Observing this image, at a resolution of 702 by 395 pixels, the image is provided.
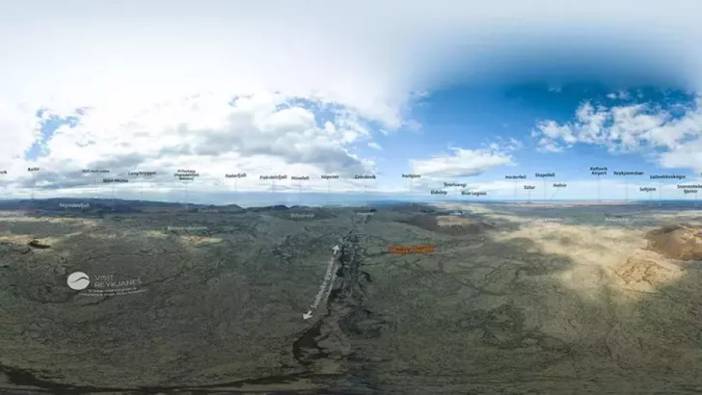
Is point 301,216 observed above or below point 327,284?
above

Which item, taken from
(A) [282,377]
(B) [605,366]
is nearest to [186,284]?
(A) [282,377]

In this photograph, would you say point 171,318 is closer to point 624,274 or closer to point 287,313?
point 287,313

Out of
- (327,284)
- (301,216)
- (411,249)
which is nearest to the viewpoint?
(327,284)

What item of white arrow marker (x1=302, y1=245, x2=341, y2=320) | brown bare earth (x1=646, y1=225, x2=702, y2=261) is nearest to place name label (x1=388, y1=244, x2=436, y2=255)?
white arrow marker (x1=302, y1=245, x2=341, y2=320)

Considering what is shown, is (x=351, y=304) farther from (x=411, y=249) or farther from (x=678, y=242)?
(x=678, y=242)

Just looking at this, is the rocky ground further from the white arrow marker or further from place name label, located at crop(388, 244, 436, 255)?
the white arrow marker

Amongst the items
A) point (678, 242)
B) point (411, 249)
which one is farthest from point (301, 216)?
point (678, 242)
